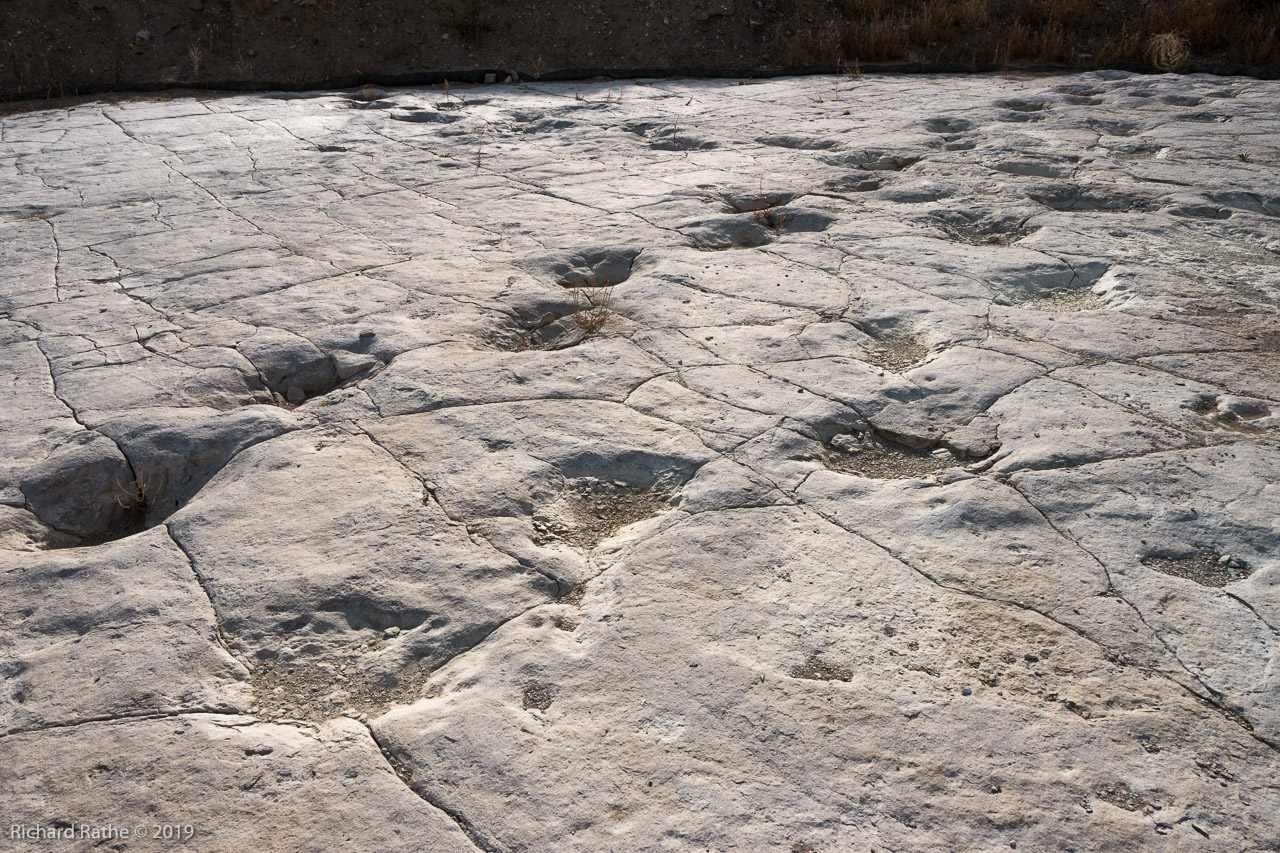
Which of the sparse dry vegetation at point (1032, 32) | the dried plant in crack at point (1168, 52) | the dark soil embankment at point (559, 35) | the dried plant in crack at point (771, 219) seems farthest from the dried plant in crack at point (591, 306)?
the sparse dry vegetation at point (1032, 32)

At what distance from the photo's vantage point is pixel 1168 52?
791 cm

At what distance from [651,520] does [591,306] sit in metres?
1.32

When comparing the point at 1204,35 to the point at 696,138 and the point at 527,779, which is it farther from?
the point at 527,779

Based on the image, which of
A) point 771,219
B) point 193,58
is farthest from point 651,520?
point 193,58

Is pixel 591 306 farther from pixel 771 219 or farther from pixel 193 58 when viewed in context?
pixel 193 58

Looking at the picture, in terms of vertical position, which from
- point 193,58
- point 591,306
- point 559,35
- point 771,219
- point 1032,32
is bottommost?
point 591,306

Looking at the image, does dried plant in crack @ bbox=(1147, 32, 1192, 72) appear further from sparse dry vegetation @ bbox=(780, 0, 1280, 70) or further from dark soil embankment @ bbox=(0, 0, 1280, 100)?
dark soil embankment @ bbox=(0, 0, 1280, 100)

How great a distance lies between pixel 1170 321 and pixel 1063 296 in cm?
40

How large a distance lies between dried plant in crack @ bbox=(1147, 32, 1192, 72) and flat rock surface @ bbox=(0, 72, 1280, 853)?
3.82 m

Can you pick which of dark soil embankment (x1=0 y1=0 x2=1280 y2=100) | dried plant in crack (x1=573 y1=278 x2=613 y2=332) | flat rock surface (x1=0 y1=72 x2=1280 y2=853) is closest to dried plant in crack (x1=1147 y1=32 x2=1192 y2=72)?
dark soil embankment (x1=0 y1=0 x2=1280 y2=100)

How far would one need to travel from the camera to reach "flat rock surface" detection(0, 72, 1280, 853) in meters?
1.65

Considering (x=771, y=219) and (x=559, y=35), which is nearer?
(x=771, y=219)

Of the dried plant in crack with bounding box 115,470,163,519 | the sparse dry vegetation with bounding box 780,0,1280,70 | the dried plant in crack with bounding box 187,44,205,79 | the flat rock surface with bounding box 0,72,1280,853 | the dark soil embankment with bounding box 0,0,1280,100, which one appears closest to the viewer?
the flat rock surface with bounding box 0,72,1280,853

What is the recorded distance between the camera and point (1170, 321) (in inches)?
127
